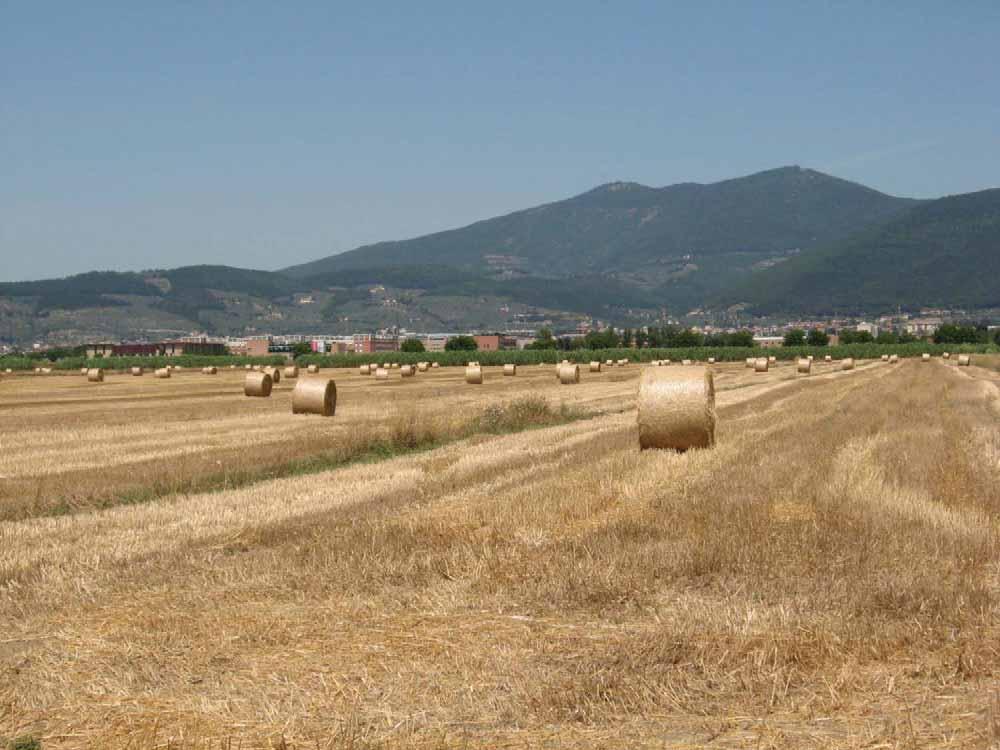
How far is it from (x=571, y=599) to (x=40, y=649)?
3745 millimetres

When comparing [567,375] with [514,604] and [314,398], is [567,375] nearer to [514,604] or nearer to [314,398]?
[314,398]

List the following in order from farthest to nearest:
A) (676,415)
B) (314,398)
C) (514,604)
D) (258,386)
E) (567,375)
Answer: (567,375) → (258,386) → (314,398) → (676,415) → (514,604)

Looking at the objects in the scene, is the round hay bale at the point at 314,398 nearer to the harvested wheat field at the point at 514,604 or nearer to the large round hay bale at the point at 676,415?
the large round hay bale at the point at 676,415

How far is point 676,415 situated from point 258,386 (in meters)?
27.3

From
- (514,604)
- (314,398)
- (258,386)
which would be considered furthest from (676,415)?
(258,386)

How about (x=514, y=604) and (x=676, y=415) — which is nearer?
(x=514, y=604)

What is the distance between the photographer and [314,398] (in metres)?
32.4

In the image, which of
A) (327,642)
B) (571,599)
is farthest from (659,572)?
(327,642)

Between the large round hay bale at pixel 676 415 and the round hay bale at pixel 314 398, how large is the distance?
532 inches

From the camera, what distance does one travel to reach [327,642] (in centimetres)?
799

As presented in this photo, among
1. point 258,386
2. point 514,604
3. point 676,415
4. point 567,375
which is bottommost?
point 567,375

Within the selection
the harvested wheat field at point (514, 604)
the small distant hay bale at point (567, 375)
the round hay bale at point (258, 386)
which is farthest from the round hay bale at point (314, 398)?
the small distant hay bale at point (567, 375)

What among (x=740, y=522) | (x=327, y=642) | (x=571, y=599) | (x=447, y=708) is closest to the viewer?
(x=447, y=708)

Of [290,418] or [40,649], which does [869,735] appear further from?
[290,418]
